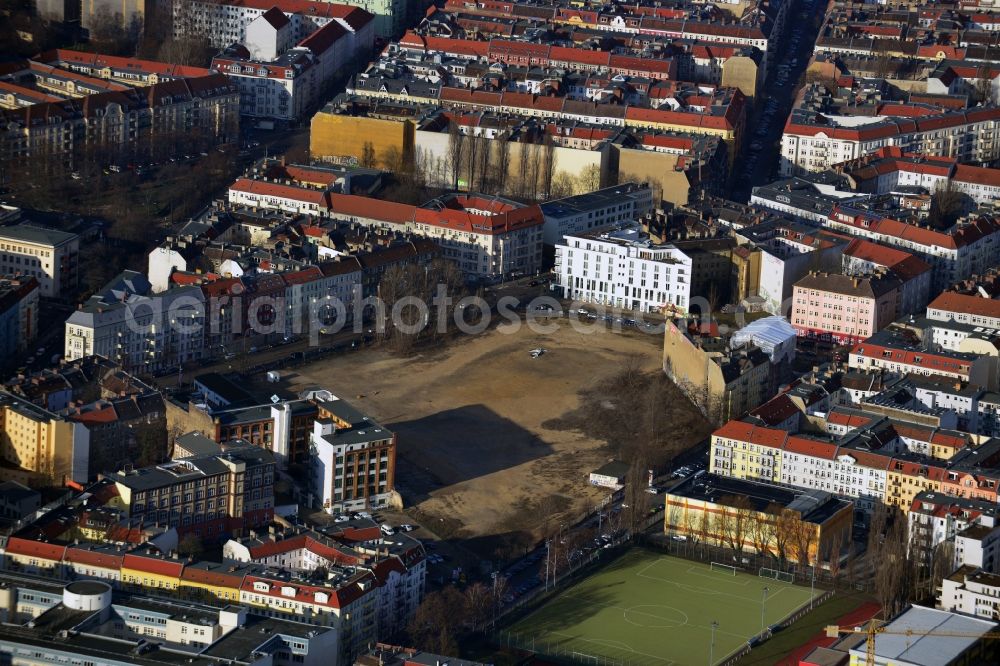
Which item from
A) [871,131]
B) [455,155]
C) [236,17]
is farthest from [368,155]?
[871,131]

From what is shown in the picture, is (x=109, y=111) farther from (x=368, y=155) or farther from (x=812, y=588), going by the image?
(x=812, y=588)

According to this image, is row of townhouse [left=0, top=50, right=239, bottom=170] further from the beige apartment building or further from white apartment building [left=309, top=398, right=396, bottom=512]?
white apartment building [left=309, top=398, right=396, bottom=512]

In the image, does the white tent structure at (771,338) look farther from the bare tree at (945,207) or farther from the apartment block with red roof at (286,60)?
the apartment block with red roof at (286,60)

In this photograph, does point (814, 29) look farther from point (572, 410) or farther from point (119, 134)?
point (572, 410)

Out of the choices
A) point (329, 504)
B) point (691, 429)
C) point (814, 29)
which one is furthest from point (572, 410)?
point (814, 29)

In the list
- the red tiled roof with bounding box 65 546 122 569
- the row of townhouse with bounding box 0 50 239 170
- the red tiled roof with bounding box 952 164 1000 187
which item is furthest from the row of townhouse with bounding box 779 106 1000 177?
the red tiled roof with bounding box 65 546 122 569

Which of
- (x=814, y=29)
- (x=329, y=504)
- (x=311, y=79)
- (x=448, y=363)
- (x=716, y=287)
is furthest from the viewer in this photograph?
(x=814, y=29)
